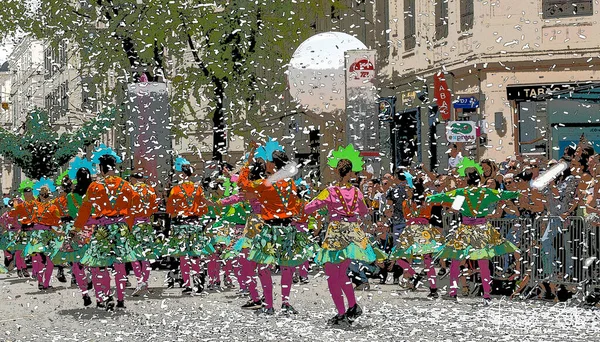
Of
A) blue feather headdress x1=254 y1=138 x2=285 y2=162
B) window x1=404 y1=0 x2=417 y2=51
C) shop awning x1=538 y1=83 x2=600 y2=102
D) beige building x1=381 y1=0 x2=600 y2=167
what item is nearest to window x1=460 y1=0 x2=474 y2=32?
beige building x1=381 y1=0 x2=600 y2=167

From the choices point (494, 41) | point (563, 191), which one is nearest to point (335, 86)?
point (494, 41)

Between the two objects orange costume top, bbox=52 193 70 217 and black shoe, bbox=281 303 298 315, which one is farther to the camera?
orange costume top, bbox=52 193 70 217

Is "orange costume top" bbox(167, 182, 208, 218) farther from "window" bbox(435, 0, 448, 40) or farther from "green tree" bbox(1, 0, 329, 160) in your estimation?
"window" bbox(435, 0, 448, 40)

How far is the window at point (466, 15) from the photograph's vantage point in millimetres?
24906

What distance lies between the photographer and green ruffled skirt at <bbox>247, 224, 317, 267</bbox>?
38.2 ft

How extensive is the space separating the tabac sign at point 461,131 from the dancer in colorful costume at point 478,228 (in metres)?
8.50

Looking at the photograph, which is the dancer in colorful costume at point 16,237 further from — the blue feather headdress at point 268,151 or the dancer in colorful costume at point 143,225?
the blue feather headdress at point 268,151

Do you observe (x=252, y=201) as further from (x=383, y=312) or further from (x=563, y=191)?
(x=563, y=191)

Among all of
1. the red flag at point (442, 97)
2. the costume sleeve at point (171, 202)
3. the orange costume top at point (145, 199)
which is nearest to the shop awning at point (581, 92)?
the red flag at point (442, 97)

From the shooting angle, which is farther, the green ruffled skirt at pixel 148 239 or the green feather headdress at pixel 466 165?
the green ruffled skirt at pixel 148 239

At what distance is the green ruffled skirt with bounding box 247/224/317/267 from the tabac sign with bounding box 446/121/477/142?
33.4 feet

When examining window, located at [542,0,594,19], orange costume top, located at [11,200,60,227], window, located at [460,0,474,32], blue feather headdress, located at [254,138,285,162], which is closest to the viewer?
blue feather headdress, located at [254,138,285,162]

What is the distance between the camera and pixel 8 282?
19.8 metres

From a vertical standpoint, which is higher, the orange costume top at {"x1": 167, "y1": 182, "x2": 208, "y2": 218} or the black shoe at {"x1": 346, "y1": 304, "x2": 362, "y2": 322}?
the orange costume top at {"x1": 167, "y1": 182, "x2": 208, "y2": 218}
